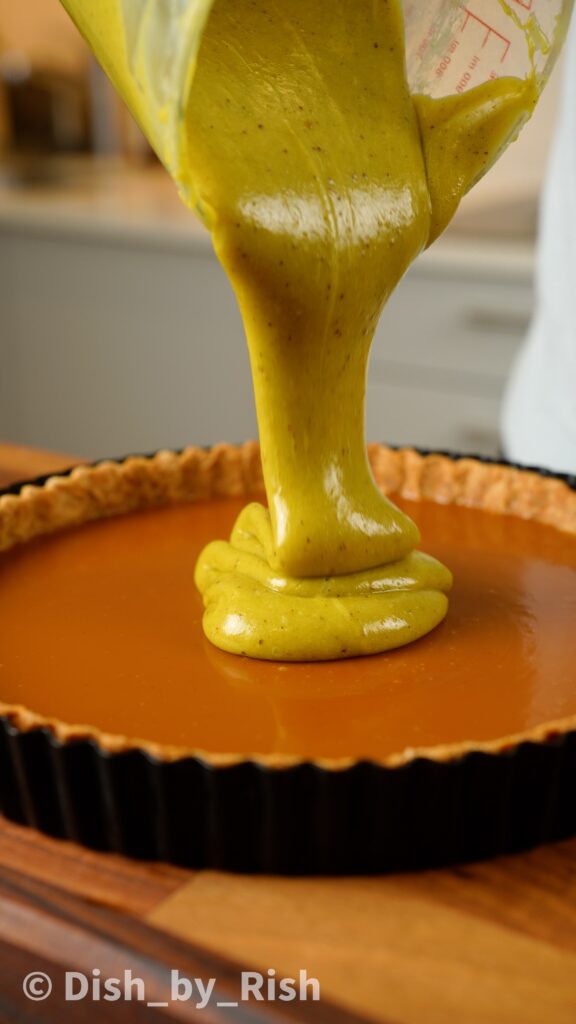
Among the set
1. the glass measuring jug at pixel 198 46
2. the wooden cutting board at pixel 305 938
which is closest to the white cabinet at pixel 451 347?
the glass measuring jug at pixel 198 46

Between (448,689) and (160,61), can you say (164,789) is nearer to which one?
(448,689)

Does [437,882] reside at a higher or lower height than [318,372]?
lower

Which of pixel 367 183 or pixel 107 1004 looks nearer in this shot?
pixel 107 1004

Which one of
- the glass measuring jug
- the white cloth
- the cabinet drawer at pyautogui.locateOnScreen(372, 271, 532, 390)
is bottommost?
the cabinet drawer at pyautogui.locateOnScreen(372, 271, 532, 390)

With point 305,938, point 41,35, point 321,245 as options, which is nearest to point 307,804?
point 305,938

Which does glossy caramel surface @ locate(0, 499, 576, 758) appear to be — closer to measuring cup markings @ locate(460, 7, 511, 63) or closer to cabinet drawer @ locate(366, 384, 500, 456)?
measuring cup markings @ locate(460, 7, 511, 63)

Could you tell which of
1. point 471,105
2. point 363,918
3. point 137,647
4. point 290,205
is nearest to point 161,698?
point 137,647

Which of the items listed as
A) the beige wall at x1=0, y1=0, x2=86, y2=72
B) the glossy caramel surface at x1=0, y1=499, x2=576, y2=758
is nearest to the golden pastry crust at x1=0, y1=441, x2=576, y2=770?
the glossy caramel surface at x1=0, y1=499, x2=576, y2=758
